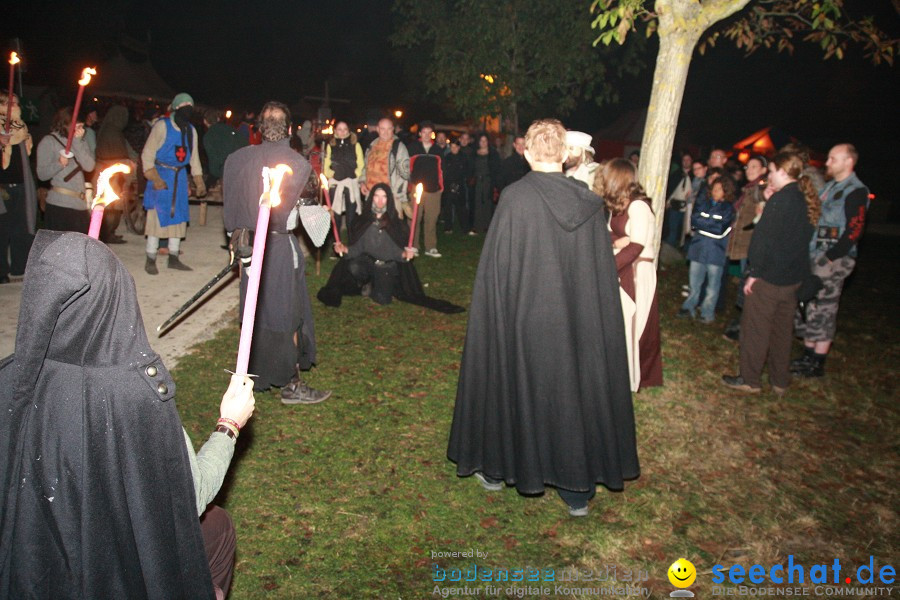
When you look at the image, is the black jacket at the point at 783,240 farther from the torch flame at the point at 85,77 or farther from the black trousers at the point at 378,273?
the torch flame at the point at 85,77

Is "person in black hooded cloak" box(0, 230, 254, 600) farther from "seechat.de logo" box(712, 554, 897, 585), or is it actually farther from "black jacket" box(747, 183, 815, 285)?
"black jacket" box(747, 183, 815, 285)

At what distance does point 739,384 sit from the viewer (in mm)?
6344

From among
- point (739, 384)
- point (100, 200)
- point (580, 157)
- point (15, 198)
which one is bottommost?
point (739, 384)

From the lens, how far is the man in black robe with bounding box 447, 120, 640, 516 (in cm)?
370

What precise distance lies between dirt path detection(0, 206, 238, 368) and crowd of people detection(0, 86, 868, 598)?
1.63 feet

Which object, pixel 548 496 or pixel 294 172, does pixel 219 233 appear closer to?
pixel 294 172

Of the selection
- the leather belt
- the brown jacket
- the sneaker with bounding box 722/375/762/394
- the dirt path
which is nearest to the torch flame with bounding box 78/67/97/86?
the dirt path

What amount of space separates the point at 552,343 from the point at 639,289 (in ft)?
7.11

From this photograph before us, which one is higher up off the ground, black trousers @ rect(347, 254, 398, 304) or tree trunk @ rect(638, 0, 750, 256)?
tree trunk @ rect(638, 0, 750, 256)

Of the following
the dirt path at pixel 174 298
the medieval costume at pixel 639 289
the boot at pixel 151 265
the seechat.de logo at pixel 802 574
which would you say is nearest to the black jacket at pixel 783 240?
the medieval costume at pixel 639 289

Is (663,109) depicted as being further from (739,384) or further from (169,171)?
(169,171)

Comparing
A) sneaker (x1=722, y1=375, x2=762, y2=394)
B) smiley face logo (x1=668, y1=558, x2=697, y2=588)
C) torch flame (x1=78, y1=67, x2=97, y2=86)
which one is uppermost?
torch flame (x1=78, y1=67, x2=97, y2=86)

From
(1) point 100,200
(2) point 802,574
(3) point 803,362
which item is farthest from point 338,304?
(1) point 100,200

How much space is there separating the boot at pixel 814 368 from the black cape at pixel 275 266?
5230 mm
